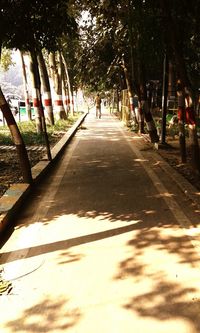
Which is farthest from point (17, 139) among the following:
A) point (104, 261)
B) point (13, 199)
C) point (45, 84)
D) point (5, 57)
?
point (5, 57)

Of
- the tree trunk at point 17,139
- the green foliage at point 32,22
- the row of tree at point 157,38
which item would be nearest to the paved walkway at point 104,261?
the tree trunk at point 17,139

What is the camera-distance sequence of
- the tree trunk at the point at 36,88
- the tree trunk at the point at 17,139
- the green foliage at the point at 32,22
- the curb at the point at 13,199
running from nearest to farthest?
the curb at the point at 13,199 < the tree trunk at the point at 17,139 < the green foliage at the point at 32,22 < the tree trunk at the point at 36,88

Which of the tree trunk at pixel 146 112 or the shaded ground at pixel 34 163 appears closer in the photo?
the shaded ground at pixel 34 163

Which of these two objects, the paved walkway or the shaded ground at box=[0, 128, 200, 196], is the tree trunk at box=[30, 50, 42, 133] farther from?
the paved walkway

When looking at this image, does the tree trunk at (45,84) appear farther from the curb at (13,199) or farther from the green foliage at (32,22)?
the curb at (13,199)

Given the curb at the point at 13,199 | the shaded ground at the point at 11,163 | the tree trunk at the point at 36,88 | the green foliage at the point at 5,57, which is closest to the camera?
the curb at the point at 13,199

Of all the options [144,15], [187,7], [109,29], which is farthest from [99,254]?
[109,29]

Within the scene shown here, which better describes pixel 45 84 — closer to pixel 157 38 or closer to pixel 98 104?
pixel 157 38

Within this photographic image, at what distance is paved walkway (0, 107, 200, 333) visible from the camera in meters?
3.48

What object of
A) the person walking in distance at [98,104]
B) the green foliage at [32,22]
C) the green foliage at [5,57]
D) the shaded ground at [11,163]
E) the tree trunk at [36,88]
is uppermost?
the green foliage at [5,57]

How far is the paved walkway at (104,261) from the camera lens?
3.48 meters

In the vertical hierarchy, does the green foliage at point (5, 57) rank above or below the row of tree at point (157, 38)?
above

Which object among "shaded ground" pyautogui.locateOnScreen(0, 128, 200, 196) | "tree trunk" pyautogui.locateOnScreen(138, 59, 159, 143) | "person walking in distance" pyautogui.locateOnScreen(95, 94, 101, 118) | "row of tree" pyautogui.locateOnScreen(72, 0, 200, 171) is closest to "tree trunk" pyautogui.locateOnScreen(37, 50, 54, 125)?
"row of tree" pyautogui.locateOnScreen(72, 0, 200, 171)

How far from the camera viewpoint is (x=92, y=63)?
30062 millimetres
